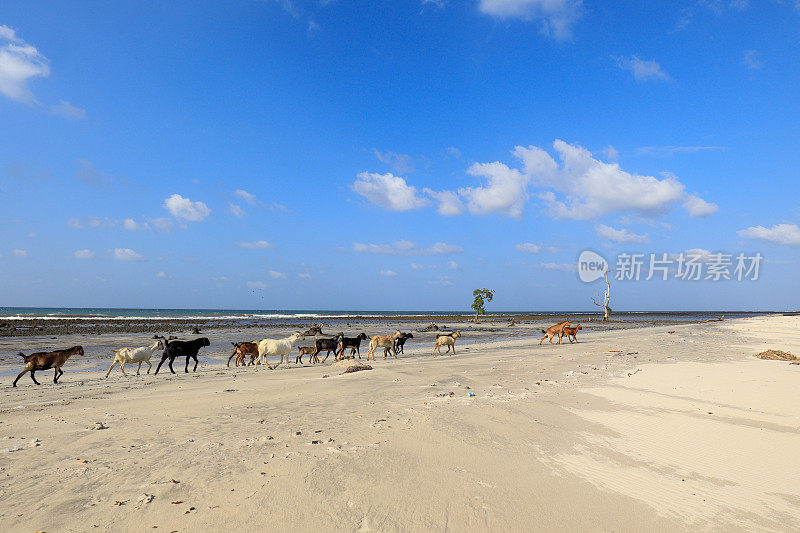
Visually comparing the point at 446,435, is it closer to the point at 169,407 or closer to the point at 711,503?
the point at 711,503

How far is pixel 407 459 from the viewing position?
551cm

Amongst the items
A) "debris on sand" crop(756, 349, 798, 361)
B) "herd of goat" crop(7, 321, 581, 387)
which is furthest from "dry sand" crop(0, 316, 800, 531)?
"debris on sand" crop(756, 349, 798, 361)

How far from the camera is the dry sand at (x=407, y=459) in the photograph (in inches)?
161

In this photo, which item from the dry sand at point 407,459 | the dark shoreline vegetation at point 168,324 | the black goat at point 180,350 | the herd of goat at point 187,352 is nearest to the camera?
the dry sand at point 407,459

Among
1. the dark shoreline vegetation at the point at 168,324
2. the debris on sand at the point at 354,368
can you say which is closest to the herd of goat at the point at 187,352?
the debris on sand at the point at 354,368

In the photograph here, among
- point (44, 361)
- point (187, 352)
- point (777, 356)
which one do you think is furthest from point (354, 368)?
point (777, 356)

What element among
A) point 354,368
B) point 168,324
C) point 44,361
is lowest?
point 168,324

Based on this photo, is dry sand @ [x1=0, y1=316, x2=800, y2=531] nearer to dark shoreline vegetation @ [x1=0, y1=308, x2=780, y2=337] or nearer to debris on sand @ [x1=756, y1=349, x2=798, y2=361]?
debris on sand @ [x1=756, y1=349, x2=798, y2=361]

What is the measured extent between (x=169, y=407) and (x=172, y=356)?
29.3ft

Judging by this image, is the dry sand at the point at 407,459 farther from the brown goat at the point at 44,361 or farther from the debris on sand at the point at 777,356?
the debris on sand at the point at 777,356

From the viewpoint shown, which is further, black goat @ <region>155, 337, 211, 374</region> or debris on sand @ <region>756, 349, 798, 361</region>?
black goat @ <region>155, 337, 211, 374</region>

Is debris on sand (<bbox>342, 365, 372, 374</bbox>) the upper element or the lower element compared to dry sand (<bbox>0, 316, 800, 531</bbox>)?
lower

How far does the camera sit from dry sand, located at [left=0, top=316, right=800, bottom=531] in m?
4.09

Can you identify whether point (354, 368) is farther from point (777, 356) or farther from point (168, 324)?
point (168, 324)
